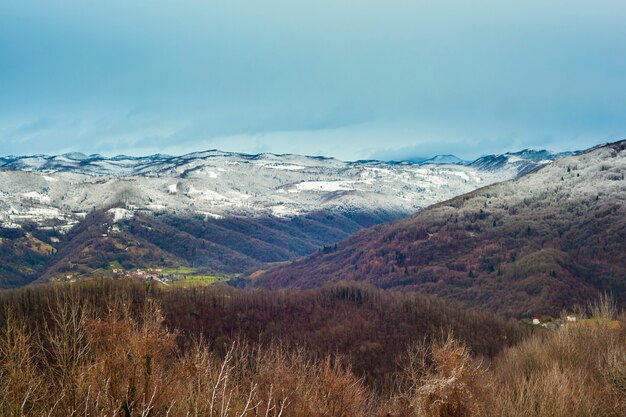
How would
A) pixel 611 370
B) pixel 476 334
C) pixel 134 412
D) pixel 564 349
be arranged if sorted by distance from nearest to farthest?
pixel 134 412, pixel 611 370, pixel 564 349, pixel 476 334

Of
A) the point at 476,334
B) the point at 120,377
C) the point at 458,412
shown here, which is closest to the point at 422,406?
the point at 458,412

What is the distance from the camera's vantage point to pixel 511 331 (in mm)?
195000

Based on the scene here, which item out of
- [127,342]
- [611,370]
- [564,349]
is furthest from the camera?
[564,349]

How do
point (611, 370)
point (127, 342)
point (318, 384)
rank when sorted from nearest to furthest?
point (127, 342)
point (611, 370)
point (318, 384)

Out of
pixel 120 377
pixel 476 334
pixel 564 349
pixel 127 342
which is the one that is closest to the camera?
pixel 120 377

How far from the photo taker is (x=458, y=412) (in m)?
43.3

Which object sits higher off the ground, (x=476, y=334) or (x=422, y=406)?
(x=422, y=406)

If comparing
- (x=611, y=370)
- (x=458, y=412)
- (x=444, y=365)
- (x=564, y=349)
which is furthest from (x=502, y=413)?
(x=564, y=349)

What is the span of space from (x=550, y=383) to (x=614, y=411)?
5943 mm

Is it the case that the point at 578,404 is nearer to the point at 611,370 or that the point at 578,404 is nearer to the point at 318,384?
the point at 611,370

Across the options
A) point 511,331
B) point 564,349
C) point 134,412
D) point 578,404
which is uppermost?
point 134,412

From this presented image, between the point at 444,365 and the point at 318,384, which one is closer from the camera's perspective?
the point at 444,365

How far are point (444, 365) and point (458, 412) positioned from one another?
5.49 metres

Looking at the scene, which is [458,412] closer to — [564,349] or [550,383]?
[550,383]
